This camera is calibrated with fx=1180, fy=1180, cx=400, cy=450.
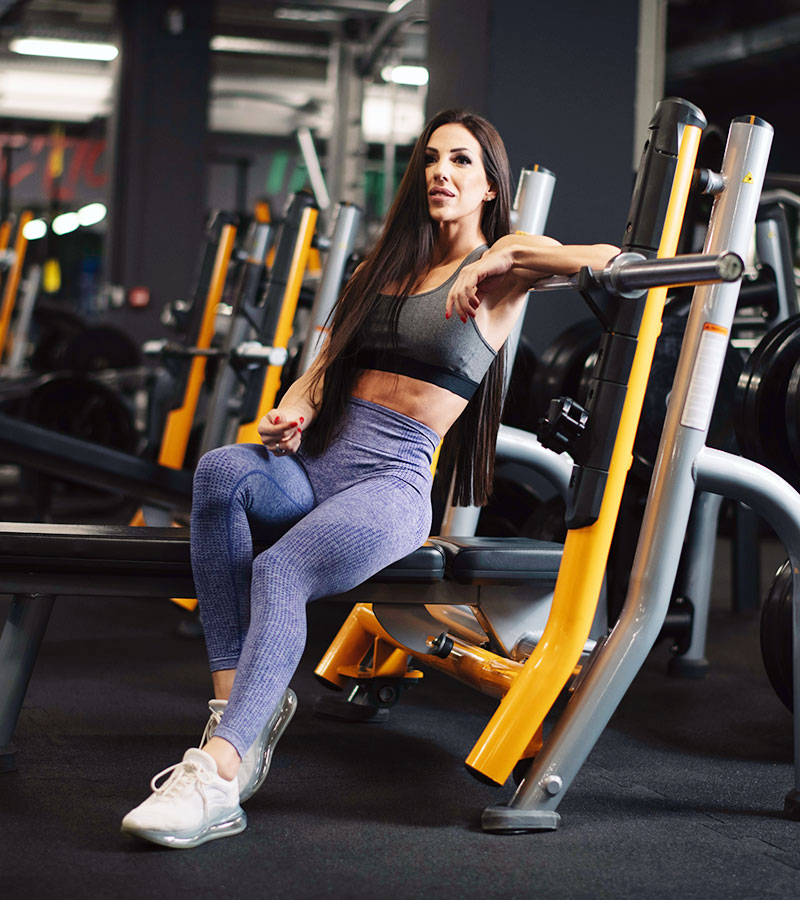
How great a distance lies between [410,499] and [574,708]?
0.46 m

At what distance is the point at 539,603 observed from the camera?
2.25m

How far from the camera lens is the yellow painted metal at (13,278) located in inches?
280

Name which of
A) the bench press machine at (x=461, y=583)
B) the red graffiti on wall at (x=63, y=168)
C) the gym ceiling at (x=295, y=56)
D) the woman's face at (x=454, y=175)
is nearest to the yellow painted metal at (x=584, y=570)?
the bench press machine at (x=461, y=583)

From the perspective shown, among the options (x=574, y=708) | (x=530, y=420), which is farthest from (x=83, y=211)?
(x=574, y=708)

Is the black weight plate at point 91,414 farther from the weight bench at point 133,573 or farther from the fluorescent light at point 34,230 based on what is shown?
the weight bench at point 133,573

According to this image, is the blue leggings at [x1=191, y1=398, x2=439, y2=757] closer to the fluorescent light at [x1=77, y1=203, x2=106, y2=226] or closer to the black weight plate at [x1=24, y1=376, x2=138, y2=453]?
the black weight plate at [x1=24, y1=376, x2=138, y2=453]

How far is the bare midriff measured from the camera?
7.13ft

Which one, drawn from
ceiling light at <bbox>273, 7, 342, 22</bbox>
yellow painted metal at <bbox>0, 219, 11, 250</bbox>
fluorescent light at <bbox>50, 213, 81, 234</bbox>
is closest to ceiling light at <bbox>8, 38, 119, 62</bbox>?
fluorescent light at <bbox>50, 213, 81, 234</bbox>

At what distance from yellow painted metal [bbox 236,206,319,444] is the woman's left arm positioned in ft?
5.41

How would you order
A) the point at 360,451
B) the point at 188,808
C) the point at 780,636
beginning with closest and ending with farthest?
the point at 188,808 < the point at 360,451 < the point at 780,636

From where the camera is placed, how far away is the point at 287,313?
375 cm

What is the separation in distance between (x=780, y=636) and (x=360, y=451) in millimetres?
949

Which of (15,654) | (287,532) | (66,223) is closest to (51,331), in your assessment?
(66,223)

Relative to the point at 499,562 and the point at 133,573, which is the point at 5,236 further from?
the point at 499,562
